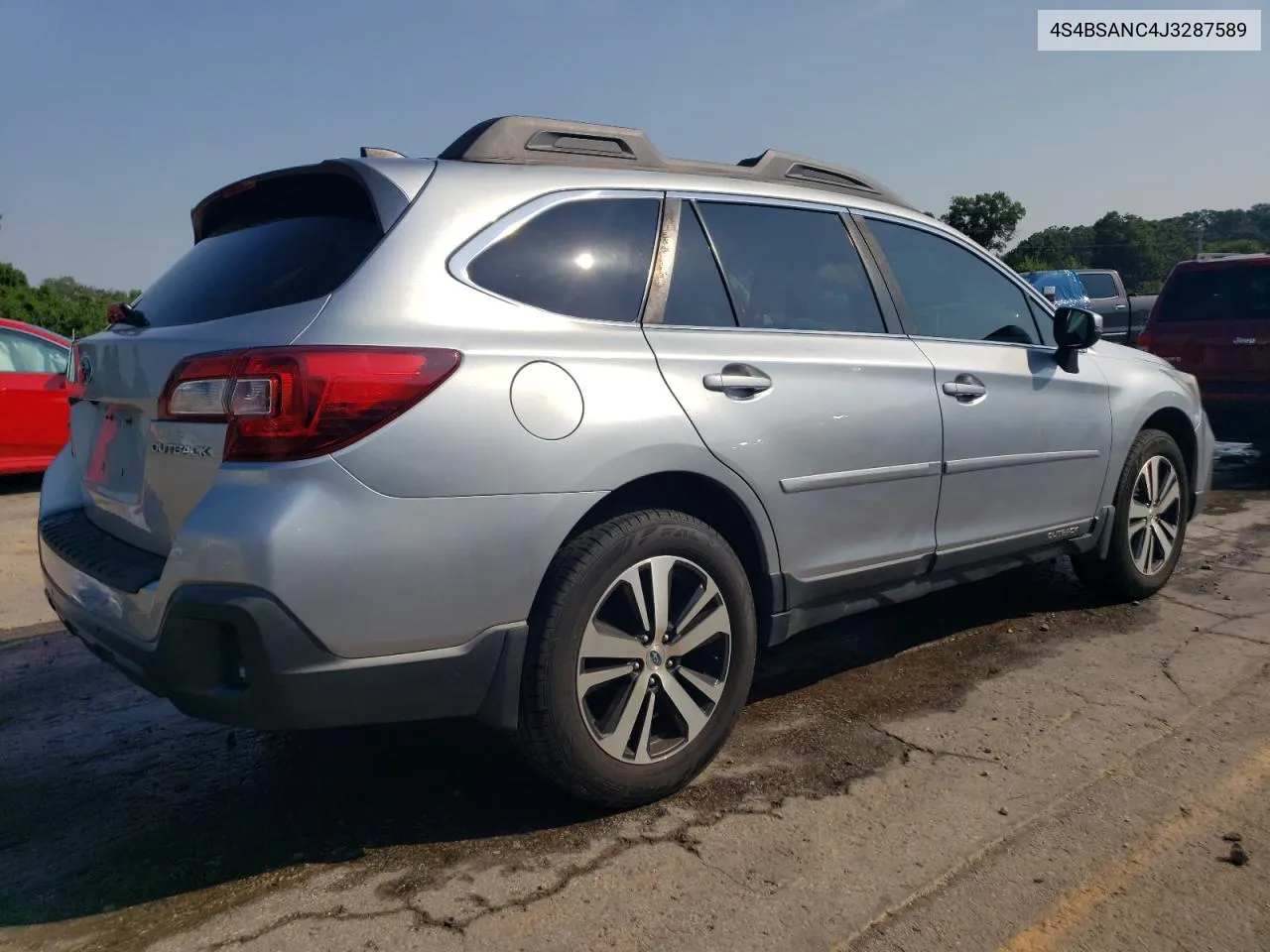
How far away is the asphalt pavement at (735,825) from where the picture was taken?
7.81 ft

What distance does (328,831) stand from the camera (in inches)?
111

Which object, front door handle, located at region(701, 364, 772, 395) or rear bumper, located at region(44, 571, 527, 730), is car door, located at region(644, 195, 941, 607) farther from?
rear bumper, located at region(44, 571, 527, 730)

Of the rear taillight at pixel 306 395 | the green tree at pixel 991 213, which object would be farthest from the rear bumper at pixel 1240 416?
the green tree at pixel 991 213

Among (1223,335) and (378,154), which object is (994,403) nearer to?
(378,154)

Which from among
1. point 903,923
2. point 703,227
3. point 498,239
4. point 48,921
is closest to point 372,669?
point 48,921

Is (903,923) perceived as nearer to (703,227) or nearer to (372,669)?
(372,669)

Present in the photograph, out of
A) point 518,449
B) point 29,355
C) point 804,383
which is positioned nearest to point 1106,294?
point 29,355

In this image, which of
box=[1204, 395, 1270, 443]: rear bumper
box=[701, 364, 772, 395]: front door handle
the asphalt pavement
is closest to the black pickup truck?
box=[1204, 395, 1270, 443]: rear bumper

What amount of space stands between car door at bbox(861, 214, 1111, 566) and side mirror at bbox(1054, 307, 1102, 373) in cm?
5

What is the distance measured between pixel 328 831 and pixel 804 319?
2.14 metres

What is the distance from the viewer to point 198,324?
274 cm

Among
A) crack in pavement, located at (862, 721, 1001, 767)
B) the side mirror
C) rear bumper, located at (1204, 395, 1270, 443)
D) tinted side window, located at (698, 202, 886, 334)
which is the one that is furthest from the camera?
rear bumper, located at (1204, 395, 1270, 443)

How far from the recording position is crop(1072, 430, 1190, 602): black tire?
481 cm

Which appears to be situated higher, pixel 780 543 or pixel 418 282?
pixel 418 282
